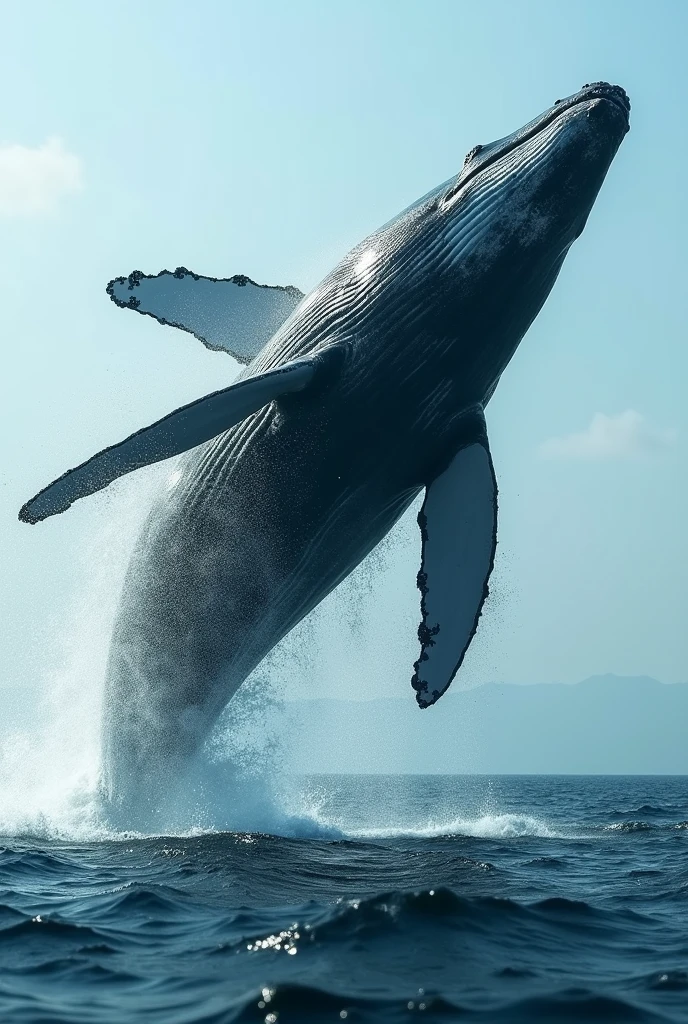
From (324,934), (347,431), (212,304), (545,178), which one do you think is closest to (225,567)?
(347,431)

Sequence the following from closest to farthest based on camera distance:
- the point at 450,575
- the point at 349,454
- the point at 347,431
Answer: the point at 347,431
the point at 349,454
the point at 450,575

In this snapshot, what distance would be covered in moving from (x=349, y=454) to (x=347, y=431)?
249mm

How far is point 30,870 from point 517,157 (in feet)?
25.5

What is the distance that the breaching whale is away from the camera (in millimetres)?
9961

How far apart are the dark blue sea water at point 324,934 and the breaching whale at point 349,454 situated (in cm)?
192

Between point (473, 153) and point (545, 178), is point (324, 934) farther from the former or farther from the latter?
point (473, 153)

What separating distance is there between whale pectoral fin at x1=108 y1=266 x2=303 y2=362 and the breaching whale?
6.01 feet

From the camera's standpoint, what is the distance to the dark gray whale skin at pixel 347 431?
397 inches

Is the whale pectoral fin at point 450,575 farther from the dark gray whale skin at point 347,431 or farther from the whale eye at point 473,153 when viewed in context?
the whale eye at point 473,153

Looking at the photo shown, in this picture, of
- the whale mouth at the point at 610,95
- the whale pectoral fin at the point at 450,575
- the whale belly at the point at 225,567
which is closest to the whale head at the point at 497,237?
the whale mouth at the point at 610,95

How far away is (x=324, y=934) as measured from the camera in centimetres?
671

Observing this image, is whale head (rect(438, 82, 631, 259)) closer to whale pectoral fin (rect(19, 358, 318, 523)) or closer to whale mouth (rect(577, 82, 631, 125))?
whale mouth (rect(577, 82, 631, 125))

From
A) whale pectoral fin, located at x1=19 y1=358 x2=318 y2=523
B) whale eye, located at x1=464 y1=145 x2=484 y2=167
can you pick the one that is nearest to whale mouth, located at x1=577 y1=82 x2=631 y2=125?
whale eye, located at x1=464 y1=145 x2=484 y2=167

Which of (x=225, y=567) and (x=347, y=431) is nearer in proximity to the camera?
(x=347, y=431)
